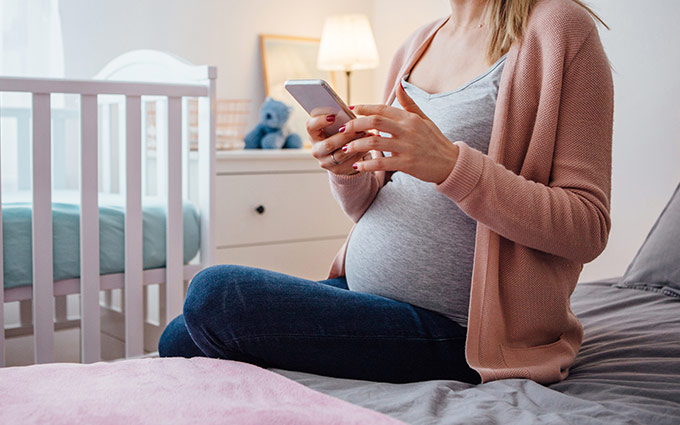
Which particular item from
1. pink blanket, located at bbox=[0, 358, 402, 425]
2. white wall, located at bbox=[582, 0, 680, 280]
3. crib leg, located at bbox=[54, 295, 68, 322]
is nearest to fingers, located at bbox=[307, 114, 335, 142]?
pink blanket, located at bbox=[0, 358, 402, 425]

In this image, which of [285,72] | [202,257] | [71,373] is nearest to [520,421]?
[71,373]

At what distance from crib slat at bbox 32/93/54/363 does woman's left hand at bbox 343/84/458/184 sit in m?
0.91

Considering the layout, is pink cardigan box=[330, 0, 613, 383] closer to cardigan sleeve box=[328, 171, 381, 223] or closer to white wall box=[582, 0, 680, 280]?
cardigan sleeve box=[328, 171, 381, 223]

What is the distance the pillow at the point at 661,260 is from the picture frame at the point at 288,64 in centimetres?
164

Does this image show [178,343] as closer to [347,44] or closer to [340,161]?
[340,161]

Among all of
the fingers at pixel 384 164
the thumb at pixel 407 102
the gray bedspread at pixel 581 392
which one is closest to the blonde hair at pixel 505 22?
the thumb at pixel 407 102

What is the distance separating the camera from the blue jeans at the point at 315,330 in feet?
2.99

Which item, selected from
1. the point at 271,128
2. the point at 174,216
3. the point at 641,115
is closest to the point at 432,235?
the point at 174,216

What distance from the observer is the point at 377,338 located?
941 mm

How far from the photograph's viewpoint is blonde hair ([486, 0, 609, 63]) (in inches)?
39.8

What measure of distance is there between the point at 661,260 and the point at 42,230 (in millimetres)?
1287

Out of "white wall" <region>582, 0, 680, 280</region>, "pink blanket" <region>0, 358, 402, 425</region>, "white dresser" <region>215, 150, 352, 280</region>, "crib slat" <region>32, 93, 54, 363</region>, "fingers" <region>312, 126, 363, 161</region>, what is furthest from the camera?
"white dresser" <region>215, 150, 352, 280</region>

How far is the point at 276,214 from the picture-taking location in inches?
92.5

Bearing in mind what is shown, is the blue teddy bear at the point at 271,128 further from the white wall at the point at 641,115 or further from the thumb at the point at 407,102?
the thumb at the point at 407,102
